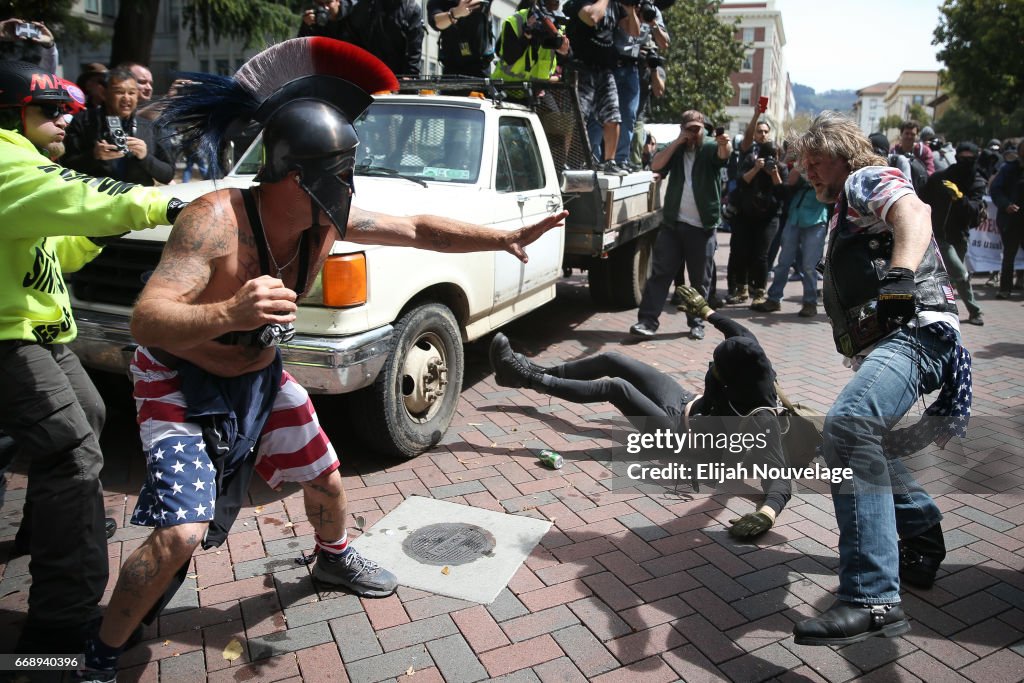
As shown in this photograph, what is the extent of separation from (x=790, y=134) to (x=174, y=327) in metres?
2.99

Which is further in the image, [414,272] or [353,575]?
[414,272]

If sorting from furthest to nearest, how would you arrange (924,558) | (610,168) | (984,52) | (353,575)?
(984,52) → (610,168) → (924,558) → (353,575)

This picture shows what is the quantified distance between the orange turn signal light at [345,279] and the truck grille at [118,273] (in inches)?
39.8

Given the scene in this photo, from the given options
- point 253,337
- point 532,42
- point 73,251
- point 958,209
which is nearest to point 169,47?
point 532,42

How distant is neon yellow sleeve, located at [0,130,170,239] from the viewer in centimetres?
233

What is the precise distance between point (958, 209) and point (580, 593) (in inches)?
316

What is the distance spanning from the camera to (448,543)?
362 centimetres

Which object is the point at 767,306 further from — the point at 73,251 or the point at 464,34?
the point at 73,251

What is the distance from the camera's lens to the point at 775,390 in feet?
13.6

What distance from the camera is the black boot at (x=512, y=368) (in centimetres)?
520

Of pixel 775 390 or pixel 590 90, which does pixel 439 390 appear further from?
pixel 590 90

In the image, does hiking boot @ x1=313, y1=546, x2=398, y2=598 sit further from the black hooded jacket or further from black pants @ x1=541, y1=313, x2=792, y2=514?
the black hooded jacket

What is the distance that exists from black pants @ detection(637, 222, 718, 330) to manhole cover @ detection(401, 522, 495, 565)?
440 cm

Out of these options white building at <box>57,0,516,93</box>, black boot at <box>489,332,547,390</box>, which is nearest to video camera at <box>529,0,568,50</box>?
black boot at <box>489,332,547,390</box>
